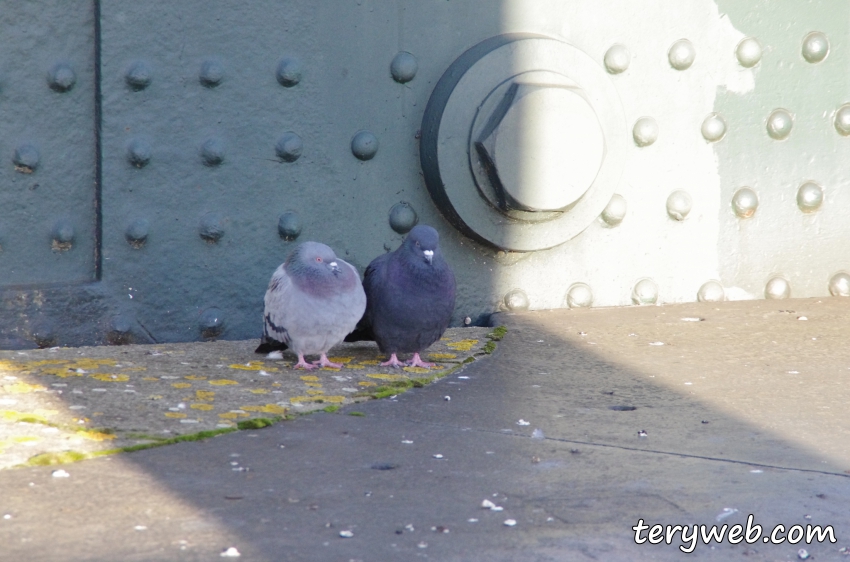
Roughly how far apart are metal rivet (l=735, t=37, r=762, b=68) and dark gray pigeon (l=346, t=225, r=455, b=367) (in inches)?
70.0

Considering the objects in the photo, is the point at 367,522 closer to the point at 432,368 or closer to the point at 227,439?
the point at 227,439

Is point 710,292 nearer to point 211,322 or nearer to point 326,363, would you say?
point 326,363

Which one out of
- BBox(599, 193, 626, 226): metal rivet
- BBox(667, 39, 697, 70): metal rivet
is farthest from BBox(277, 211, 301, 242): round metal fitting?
BBox(667, 39, 697, 70): metal rivet

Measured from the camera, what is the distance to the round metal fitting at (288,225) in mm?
3775

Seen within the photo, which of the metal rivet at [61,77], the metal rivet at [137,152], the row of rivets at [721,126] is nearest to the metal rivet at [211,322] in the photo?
the metal rivet at [137,152]

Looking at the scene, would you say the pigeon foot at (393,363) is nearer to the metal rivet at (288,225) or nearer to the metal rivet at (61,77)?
the metal rivet at (288,225)

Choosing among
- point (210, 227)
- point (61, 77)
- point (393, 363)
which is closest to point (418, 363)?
point (393, 363)

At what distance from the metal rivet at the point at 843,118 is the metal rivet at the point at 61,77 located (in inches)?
129

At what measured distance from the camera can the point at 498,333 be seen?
3791mm

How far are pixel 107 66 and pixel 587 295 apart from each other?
86.0 inches

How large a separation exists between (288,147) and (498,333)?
1.11 metres

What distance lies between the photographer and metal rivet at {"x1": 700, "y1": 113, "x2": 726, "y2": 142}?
164 inches

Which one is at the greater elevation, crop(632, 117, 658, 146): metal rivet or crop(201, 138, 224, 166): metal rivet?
crop(632, 117, 658, 146): metal rivet

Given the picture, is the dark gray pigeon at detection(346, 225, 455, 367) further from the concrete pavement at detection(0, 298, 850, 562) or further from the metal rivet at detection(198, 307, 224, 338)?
the metal rivet at detection(198, 307, 224, 338)
